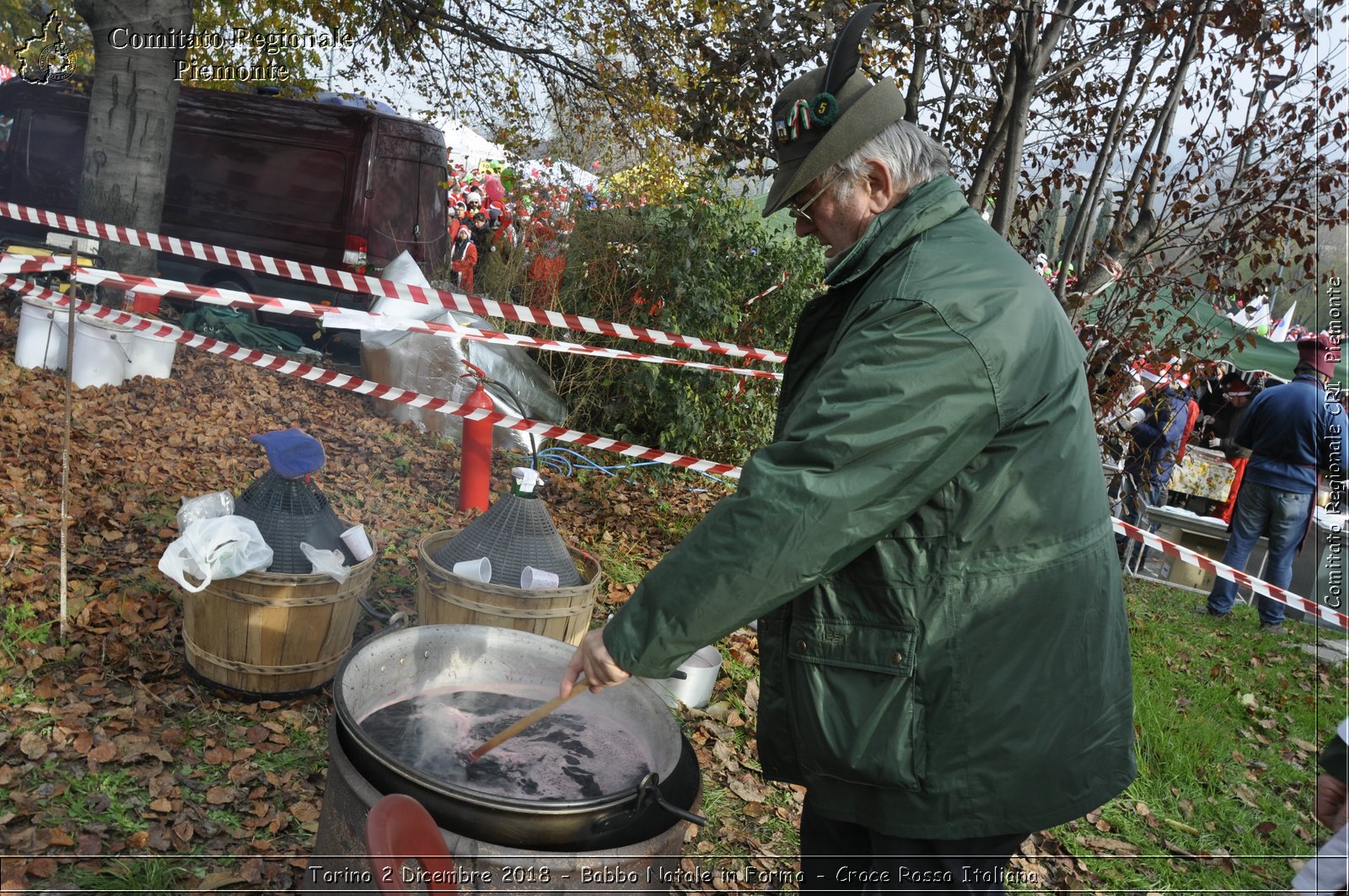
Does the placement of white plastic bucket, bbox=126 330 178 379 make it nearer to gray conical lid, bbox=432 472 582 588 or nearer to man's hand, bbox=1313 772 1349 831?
gray conical lid, bbox=432 472 582 588

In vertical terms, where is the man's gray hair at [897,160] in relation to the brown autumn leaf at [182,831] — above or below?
above

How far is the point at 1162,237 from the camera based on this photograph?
20.6 ft

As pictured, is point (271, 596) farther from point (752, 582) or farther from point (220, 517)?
point (752, 582)

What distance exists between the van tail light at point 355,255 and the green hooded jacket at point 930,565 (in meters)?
9.16

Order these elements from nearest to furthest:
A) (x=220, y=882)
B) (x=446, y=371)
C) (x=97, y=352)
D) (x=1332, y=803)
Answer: (x=1332, y=803), (x=220, y=882), (x=97, y=352), (x=446, y=371)

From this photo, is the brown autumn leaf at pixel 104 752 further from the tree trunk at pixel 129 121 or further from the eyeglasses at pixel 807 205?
the tree trunk at pixel 129 121

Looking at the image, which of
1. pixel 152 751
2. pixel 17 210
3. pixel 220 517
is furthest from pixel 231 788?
pixel 17 210

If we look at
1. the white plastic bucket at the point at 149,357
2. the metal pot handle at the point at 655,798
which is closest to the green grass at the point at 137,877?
the metal pot handle at the point at 655,798

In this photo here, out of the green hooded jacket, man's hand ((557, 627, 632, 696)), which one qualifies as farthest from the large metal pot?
the green hooded jacket

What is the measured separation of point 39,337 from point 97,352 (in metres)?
0.64

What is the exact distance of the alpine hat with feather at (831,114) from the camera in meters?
1.97

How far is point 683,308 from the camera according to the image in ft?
26.8

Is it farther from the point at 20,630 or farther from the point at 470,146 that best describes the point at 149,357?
the point at 470,146

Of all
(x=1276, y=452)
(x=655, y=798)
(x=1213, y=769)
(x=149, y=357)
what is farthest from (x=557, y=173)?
(x=655, y=798)
